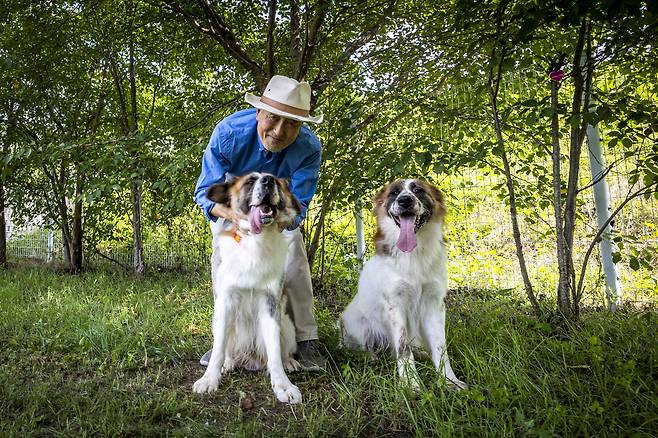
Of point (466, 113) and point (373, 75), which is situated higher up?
point (373, 75)

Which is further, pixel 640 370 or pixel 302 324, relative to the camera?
pixel 302 324

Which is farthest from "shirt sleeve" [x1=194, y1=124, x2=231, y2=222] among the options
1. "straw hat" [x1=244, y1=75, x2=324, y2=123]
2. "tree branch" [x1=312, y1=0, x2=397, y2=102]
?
"tree branch" [x1=312, y1=0, x2=397, y2=102]

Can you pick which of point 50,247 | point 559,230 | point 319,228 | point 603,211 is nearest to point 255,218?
point 559,230

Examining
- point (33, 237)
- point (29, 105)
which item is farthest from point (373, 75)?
point (33, 237)

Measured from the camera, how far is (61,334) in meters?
3.58

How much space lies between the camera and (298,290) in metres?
3.41

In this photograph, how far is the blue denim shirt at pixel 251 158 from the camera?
3.10 m

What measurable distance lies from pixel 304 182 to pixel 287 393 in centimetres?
139

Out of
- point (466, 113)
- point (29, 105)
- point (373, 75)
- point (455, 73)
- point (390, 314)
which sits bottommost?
point (390, 314)

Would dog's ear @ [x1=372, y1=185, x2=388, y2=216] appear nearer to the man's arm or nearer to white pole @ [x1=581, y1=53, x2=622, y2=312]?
the man's arm

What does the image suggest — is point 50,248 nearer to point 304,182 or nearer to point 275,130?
point 304,182

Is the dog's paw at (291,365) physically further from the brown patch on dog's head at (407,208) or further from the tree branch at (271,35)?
the tree branch at (271,35)

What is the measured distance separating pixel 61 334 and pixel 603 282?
15.7 feet

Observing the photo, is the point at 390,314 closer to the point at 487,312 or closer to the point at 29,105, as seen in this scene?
the point at 487,312
